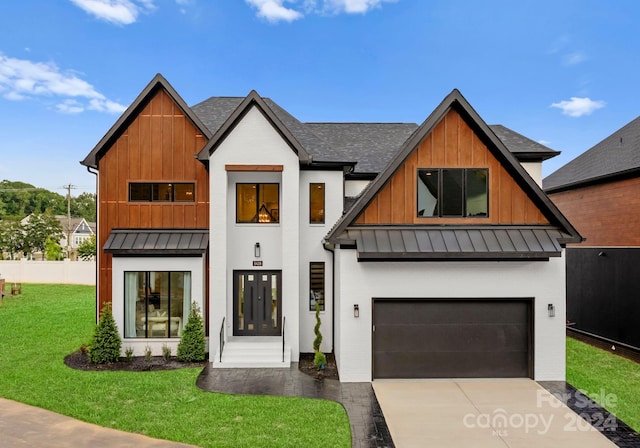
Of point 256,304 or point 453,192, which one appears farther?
point 256,304

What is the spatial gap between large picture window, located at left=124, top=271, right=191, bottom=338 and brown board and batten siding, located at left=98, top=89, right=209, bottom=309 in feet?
3.97

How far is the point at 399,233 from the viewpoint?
995 centimetres

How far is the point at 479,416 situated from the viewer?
7.73 metres

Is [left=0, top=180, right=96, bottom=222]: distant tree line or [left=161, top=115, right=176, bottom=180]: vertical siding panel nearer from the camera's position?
[left=161, top=115, right=176, bottom=180]: vertical siding panel

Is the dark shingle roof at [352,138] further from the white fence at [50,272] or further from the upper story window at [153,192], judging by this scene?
the white fence at [50,272]

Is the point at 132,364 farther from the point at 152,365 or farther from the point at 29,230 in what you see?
the point at 29,230

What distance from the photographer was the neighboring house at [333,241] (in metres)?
9.84

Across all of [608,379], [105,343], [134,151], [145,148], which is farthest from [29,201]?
[608,379]

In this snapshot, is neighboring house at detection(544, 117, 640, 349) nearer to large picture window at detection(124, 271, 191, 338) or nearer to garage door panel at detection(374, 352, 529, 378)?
garage door panel at detection(374, 352, 529, 378)

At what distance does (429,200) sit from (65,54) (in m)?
41.0

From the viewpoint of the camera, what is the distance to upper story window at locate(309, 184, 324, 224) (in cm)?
1255

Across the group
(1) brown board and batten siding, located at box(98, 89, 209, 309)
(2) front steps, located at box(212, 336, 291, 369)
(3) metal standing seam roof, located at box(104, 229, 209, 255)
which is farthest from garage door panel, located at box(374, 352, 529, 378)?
(1) brown board and batten siding, located at box(98, 89, 209, 309)

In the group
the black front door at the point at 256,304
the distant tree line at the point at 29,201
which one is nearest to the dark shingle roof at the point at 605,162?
the black front door at the point at 256,304

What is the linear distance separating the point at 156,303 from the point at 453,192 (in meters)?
9.55
